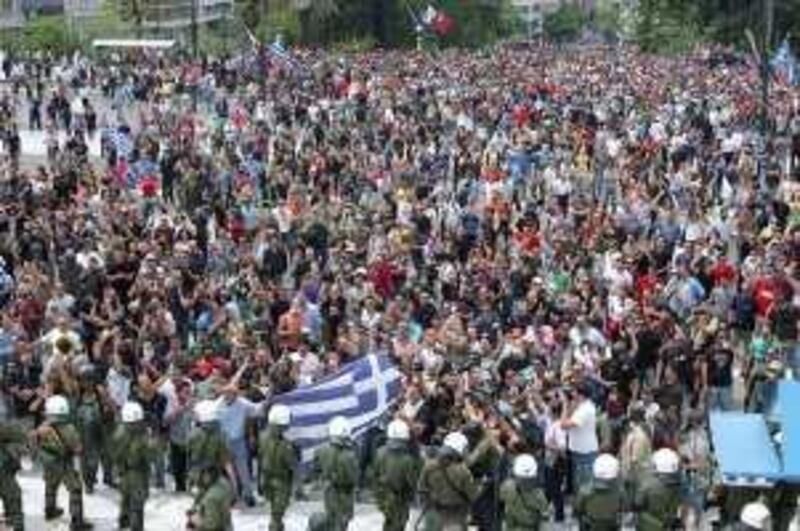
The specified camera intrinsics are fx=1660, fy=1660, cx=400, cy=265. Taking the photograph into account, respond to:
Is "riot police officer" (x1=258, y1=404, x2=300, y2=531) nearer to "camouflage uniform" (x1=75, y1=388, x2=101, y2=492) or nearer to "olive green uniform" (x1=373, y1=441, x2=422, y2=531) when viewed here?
"olive green uniform" (x1=373, y1=441, x2=422, y2=531)

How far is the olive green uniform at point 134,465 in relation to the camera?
15.0 metres

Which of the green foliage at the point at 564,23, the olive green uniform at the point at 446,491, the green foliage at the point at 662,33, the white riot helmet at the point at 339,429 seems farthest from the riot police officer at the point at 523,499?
the green foliage at the point at 564,23

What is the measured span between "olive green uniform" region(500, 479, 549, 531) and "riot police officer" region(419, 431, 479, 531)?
0.49 meters

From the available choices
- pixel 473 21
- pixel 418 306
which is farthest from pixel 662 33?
pixel 418 306

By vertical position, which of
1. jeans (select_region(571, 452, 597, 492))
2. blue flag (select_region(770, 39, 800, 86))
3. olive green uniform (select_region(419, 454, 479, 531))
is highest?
blue flag (select_region(770, 39, 800, 86))

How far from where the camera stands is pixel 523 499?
44.5ft

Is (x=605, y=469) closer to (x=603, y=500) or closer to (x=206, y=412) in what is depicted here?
(x=603, y=500)

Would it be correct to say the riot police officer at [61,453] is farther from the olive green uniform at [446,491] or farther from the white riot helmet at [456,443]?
the white riot helmet at [456,443]

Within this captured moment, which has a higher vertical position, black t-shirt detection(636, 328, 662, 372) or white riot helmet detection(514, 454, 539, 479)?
white riot helmet detection(514, 454, 539, 479)

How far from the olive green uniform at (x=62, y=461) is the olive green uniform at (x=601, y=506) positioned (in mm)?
4715

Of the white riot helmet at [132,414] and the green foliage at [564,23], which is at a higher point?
the white riot helmet at [132,414]

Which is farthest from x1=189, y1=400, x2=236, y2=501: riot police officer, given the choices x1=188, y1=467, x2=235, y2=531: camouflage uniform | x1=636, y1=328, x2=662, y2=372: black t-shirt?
x1=636, y1=328, x2=662, y2=372: black t-shirt

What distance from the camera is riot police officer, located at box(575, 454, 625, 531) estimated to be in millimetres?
13508

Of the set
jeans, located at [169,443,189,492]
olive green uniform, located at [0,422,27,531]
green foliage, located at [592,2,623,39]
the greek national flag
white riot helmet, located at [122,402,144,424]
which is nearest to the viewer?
white riot helmet, located at [122,402,144,424]
